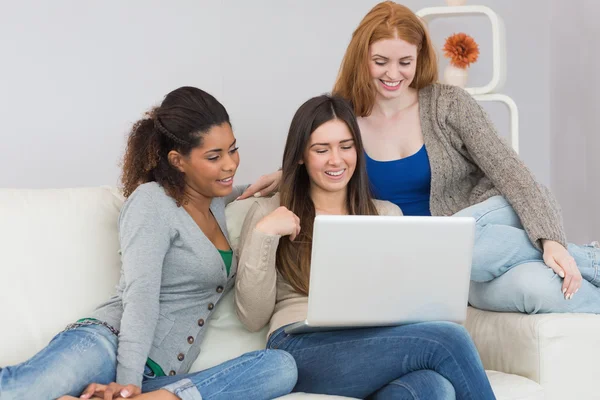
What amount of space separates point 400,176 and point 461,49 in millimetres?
980

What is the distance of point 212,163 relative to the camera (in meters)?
2.21

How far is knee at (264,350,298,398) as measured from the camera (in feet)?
6.25

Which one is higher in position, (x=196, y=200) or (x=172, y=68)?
(x=172, y=68)

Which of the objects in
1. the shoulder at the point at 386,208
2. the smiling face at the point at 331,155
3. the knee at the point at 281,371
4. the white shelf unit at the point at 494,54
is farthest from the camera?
the white shelf unit at the point at 494,54

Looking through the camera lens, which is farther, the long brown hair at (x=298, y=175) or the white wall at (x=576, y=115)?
the white wall at (x=576, y=115)

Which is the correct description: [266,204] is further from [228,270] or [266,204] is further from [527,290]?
[527,290]

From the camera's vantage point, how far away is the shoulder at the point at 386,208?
241 cm

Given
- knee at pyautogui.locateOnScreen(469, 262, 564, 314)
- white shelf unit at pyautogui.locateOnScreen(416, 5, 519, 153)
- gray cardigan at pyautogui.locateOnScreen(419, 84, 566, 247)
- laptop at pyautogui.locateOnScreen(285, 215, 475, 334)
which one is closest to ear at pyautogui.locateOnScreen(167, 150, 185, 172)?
laptop at pyautogui.locateOnScreen(285, 215, 475, 334)

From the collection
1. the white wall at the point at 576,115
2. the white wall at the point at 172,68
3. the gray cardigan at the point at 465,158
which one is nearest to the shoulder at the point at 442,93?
the gray cardigan at the point at 465,158

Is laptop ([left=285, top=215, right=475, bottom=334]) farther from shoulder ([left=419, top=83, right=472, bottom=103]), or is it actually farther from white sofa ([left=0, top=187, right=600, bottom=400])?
shoulder ([left=419, top=83, right=472, bottom=103])

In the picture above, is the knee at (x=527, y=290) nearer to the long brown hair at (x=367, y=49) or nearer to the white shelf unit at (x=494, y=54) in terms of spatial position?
the long brown hair at (x=367, y=49)

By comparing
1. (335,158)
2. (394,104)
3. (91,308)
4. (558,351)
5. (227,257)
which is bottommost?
(558,351)

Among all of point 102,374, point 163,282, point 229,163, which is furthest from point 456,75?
point 102,374

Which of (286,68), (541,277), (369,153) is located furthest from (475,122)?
(286,68)
